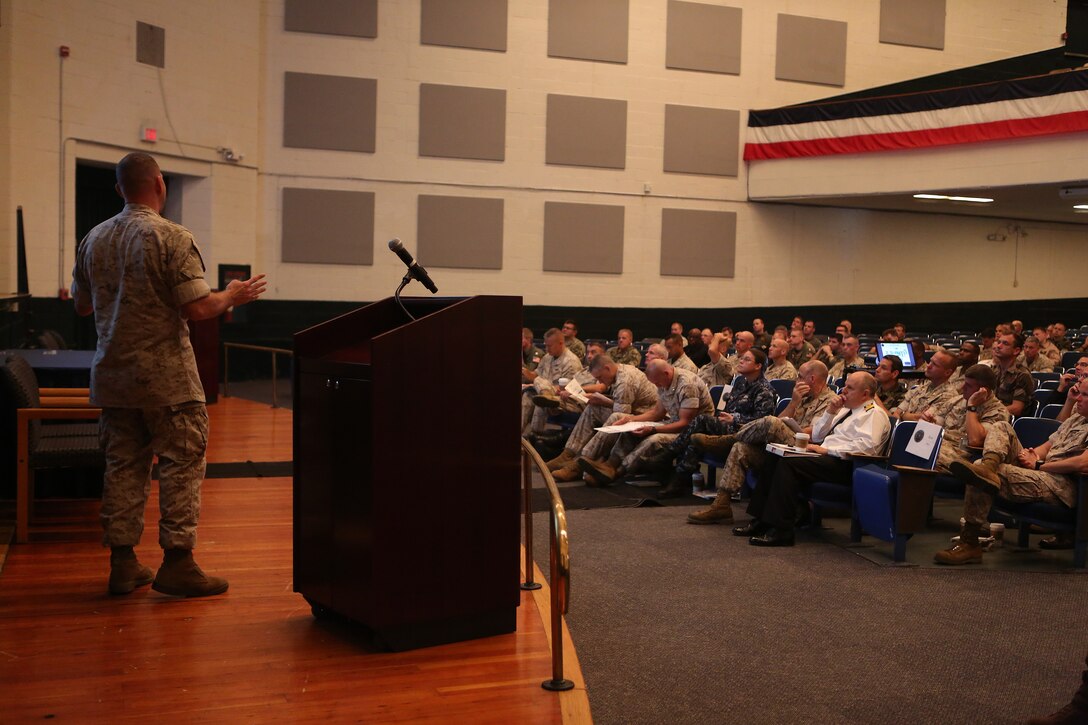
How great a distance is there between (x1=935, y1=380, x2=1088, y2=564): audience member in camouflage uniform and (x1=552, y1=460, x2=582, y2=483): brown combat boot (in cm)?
324

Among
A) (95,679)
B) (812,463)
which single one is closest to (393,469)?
(95,679)

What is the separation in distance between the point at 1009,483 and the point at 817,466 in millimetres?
1066

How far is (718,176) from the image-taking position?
1825 cm

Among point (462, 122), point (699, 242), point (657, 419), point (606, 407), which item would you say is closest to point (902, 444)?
point (657, 419)

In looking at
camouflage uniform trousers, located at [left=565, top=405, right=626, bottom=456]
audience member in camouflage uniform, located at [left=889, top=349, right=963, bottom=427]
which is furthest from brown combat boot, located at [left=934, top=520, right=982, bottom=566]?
camouflage uniform trousers, located at [left=565, top=405, right=626, bottom=456]

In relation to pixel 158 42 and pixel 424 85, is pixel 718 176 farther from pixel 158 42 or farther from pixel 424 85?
pixel 158 42

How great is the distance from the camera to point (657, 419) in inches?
320

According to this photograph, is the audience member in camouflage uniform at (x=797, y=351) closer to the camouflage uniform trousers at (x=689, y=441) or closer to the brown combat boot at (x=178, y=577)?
the camouflage uniform trousers at (x=689, y=441)

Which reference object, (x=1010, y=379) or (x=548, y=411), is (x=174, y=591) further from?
(x=1010, y=379)

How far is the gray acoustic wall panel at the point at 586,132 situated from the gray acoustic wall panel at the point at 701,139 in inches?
Answer: 34.9

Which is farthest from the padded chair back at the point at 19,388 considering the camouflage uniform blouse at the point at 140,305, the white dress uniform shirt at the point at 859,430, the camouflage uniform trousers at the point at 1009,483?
the camouflage uniform trousers at the point at 1009,483

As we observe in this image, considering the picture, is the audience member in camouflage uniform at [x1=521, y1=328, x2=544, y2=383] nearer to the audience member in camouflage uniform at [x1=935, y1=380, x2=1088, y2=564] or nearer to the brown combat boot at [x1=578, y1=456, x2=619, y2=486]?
the brown combat boot at [x1=578, y1=456, x2=619, y2=486]

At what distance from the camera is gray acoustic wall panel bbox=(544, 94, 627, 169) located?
17391 millimetres

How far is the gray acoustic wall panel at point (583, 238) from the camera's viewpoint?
57.5 feet
